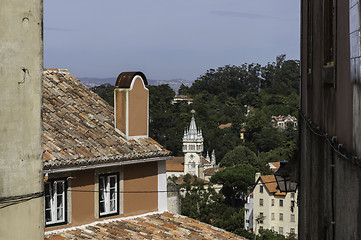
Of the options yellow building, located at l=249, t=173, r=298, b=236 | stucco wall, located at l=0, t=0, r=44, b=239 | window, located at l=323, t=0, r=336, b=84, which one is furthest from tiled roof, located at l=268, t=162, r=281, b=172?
window, located at l=323, t=0, r=336, b=84

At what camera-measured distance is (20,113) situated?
612cm

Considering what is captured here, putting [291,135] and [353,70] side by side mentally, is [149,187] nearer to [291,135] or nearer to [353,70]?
[353,70]

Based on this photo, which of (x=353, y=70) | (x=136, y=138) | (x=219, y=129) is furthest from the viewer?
(x=219, y=129)

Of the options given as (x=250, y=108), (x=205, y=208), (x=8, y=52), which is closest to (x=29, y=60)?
(x=8, y=52)

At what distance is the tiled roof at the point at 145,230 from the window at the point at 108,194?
0.87 ft

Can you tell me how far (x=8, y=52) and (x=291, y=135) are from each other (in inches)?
4671

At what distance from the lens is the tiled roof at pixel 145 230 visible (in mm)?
13203

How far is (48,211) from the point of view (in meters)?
13.0

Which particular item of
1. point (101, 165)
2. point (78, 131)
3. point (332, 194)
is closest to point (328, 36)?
point (332, 194)

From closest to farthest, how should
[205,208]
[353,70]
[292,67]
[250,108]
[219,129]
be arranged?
[353,70] < [205,208] < [219,129] < [250,108] < [292,67]

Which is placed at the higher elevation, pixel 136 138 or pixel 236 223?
pixel 136 138

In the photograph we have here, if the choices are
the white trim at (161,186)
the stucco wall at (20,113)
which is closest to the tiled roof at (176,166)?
the white trim at (161,186)

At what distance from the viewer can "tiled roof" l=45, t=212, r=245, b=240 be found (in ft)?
43.3

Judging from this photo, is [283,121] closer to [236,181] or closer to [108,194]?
[236,181]
